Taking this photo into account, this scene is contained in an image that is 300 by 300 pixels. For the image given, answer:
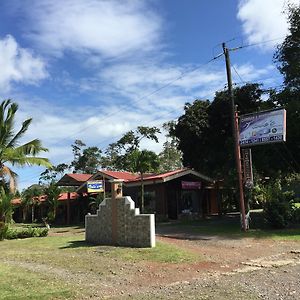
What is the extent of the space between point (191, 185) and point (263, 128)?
507 inches

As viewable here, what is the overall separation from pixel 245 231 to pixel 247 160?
3384 millimetres

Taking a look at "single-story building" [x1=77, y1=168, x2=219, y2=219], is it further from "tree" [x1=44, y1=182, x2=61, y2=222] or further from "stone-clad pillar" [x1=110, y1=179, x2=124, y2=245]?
"stone-clad pillar" [x1=110, y1=179, x2=124, y2=245]

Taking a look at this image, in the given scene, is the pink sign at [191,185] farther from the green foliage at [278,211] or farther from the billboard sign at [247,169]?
the billboard sign at [247,169]

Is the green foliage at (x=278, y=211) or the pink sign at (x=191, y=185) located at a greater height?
the pink sign at (x=191, y=185)

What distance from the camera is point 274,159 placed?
26.4 metres

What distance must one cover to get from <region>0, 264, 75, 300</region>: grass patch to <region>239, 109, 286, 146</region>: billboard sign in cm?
1258

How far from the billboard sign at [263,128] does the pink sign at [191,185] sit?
10943 millimetres

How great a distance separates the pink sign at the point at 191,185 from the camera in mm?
31675

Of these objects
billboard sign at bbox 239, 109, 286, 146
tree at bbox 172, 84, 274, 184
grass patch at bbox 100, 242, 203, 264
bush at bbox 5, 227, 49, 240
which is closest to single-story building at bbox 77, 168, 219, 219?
tree at bbox 172, 84, 274, 184

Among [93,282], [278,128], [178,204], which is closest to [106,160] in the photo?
[178,204]

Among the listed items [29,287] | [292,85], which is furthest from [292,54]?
[29,287]

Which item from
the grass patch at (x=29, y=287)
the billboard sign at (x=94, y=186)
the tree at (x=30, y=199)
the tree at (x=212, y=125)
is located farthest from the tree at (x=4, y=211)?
the tree at (x=30, y=199)

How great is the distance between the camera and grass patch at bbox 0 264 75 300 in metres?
8.45

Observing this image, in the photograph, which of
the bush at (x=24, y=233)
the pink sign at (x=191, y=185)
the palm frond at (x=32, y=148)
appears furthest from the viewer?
the pink sign at (x=191, y=185)
